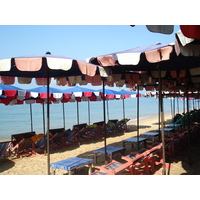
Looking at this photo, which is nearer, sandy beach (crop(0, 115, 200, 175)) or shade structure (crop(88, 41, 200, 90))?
shade structure (crop(88, 41, 200, 90))

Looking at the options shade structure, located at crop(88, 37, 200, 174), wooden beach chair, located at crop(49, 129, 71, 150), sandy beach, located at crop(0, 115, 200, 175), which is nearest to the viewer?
shade structure, located at crop(88, 37, 200, 174)

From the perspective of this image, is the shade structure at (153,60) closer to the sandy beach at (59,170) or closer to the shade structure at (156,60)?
the shade structure at (156,60)

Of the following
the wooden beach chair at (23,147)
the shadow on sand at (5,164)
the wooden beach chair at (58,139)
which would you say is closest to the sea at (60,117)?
the wooden beach chair at (58,139)

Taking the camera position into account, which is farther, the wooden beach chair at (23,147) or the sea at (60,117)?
the sea at (60,117)

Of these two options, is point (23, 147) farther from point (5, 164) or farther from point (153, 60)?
point (153, 60)

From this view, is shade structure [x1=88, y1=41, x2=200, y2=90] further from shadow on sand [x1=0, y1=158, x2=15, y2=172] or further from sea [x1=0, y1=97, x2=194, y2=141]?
sea [x1=0, y1=97, x2=194, y2=141]

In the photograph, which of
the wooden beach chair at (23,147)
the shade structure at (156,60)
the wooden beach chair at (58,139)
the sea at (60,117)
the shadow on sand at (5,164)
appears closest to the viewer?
the shade structure at (156,60)

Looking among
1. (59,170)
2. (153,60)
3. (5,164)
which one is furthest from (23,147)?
(153,60)

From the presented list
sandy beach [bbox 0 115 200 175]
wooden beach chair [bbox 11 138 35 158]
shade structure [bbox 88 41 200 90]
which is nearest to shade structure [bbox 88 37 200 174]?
shade structure [bbox 88 41 200 90]

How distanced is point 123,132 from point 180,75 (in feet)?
22.9

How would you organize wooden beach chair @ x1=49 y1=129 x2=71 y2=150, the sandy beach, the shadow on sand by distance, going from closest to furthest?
1. the sandy beach
2. the shadow on sand
3. wooden beach chair @ x1=49 y1=129 x2=71 y2=150
